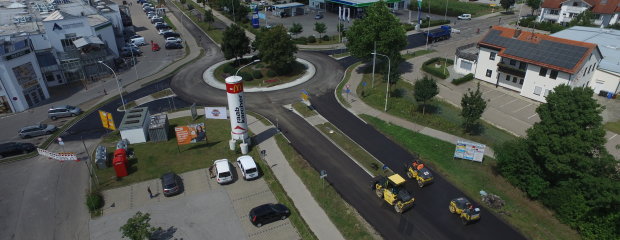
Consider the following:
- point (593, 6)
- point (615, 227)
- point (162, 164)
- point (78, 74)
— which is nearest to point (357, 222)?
point (615, 227)

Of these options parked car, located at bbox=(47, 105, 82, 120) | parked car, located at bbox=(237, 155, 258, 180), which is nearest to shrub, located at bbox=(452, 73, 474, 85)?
parked car, located at bbox=(237, 155, 258, 180)

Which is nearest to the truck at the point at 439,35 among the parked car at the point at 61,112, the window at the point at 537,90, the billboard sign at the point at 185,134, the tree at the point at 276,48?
the window at the point at 537,90

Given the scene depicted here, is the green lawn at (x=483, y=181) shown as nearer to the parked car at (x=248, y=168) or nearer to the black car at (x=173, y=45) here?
the parked car at (x=248, y=168)

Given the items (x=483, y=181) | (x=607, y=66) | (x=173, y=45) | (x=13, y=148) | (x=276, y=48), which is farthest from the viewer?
(x=173, y=45)

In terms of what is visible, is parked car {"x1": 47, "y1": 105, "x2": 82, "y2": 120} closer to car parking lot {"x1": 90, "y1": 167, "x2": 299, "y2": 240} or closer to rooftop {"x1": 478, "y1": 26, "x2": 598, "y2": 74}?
car parking lot {"x1": 90, "y1": 167, "x2": 299, "y2": 240}

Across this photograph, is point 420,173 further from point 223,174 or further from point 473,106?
point 223,174

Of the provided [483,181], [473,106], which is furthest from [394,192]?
[473,106]

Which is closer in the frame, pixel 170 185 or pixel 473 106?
pixel 170 185
